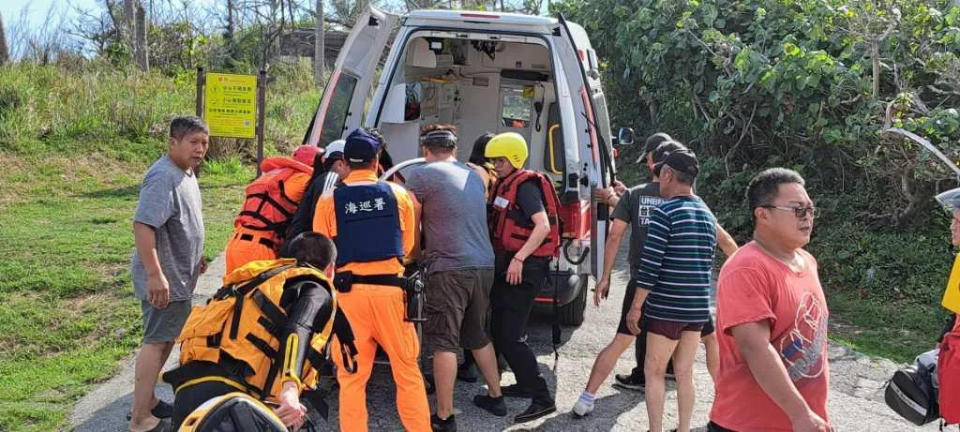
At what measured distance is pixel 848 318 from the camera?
7344 millimetres

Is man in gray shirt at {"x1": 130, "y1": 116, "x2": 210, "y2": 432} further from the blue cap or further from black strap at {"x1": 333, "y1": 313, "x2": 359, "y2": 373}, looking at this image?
black strap at {"x1": 333, "y1": 313, "x2": 359, "y2": 373}

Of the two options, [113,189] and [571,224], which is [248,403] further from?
[113,189]

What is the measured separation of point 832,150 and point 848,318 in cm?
274

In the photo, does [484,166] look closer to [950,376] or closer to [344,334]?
[344,334]

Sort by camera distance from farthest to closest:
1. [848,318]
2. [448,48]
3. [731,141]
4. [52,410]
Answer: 1. [731,141]
2. [448,48]
3. [848,318]
4. [52,410]

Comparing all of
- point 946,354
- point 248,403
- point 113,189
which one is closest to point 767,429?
point 946,354

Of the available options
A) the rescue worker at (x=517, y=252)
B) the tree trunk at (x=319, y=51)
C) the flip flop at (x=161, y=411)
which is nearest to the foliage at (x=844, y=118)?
the rescue worker at (x=517, y=252)

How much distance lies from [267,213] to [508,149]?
1.38 metres

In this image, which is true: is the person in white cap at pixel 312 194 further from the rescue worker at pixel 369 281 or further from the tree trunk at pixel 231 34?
the tree trunk at pixel 231 34

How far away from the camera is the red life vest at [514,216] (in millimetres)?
4719

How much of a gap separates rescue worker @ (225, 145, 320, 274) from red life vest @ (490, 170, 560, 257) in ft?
3.51

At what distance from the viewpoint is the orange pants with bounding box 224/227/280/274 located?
4.38 meters

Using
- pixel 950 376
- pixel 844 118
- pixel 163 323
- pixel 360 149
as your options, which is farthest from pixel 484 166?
pixel 844 118

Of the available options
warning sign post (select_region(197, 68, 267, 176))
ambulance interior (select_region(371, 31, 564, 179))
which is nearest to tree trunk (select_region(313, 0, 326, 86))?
warning sign post (select_region(197, 68, 267, 176))
